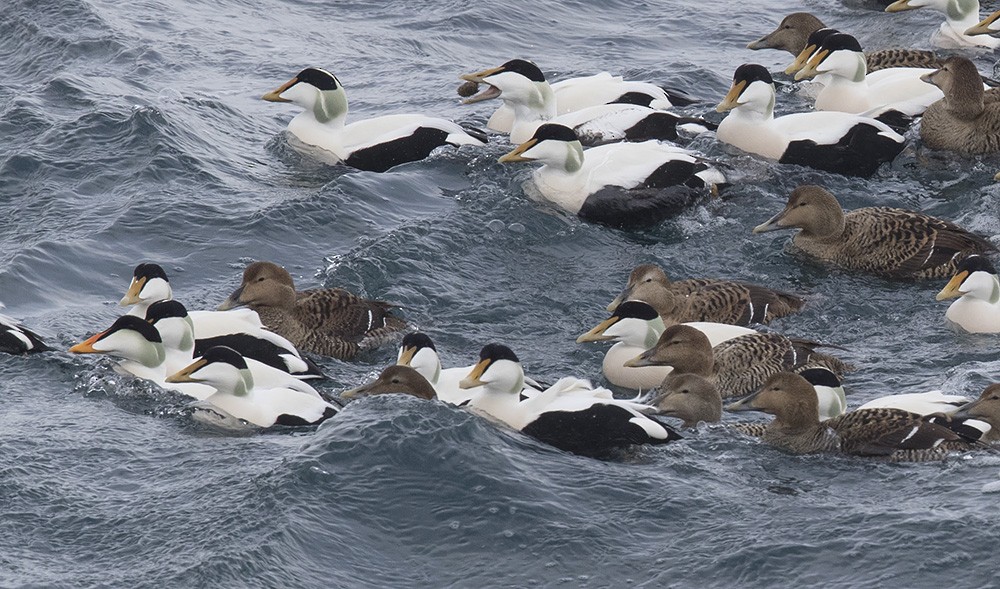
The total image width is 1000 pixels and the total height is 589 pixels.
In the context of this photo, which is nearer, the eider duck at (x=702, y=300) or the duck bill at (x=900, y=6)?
the eider duck at (x=702, y=300)

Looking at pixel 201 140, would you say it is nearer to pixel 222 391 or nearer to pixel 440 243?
pixel 440 243

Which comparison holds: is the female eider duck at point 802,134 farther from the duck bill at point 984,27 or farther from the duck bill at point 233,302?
the duck bill at point 233,302

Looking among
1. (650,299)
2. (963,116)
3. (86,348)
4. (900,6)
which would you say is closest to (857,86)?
(963,116)

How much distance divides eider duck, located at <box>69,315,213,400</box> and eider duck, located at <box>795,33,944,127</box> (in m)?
6.32

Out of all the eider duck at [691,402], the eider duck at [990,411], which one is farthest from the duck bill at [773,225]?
the eider duck at [990,411]

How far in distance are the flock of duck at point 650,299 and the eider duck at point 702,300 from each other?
0.04ft

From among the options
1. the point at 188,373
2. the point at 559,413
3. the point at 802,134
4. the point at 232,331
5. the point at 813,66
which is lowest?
the point at 232,331

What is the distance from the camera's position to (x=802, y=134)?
12.2 m

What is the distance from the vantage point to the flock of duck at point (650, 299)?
837 centimetres

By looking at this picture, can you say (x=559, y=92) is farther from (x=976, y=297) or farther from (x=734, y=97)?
(x=976, y=297)

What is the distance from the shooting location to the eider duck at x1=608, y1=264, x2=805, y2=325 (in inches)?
396

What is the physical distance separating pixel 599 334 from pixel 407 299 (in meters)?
1.53

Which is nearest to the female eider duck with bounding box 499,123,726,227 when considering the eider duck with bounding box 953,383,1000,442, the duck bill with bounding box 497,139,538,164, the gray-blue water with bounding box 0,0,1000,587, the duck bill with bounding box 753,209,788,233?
→ the duck bill with bounding box 497,139,538,164

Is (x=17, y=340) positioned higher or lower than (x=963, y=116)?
lower
